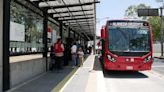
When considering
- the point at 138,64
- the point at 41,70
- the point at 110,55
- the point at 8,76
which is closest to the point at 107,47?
the point at 110,55

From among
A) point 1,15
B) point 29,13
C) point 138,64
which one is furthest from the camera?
Result: point 138,64

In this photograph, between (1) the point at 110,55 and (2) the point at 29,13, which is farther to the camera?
(1) the point at 110,55

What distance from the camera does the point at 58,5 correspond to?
21781 mm

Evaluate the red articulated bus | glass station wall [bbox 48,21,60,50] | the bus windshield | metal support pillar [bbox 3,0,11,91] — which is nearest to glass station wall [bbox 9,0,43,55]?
metal support pillar [bbox 3,0,11,91]

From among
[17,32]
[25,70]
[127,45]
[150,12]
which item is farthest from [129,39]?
[150,12]

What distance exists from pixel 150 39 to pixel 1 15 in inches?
388

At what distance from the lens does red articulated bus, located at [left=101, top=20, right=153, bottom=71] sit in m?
20.2

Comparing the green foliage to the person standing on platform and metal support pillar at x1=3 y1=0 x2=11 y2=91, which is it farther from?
metal support pillar at x1=3 y1=0 x2=11 y2=91

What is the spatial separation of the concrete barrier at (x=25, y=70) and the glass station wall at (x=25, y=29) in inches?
19.3

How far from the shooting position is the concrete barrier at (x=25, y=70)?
1417cm

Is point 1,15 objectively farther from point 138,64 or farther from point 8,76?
point 138,64

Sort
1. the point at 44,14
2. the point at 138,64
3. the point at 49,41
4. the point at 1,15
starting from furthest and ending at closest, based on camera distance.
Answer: the point at 49,41, the point at 44,14, the point at 138,64, the point at 1,15

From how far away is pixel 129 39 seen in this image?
67.8 feet

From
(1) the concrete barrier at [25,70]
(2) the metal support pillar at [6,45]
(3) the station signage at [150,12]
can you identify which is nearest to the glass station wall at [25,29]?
(1) the concrete barrier at [25,70]
